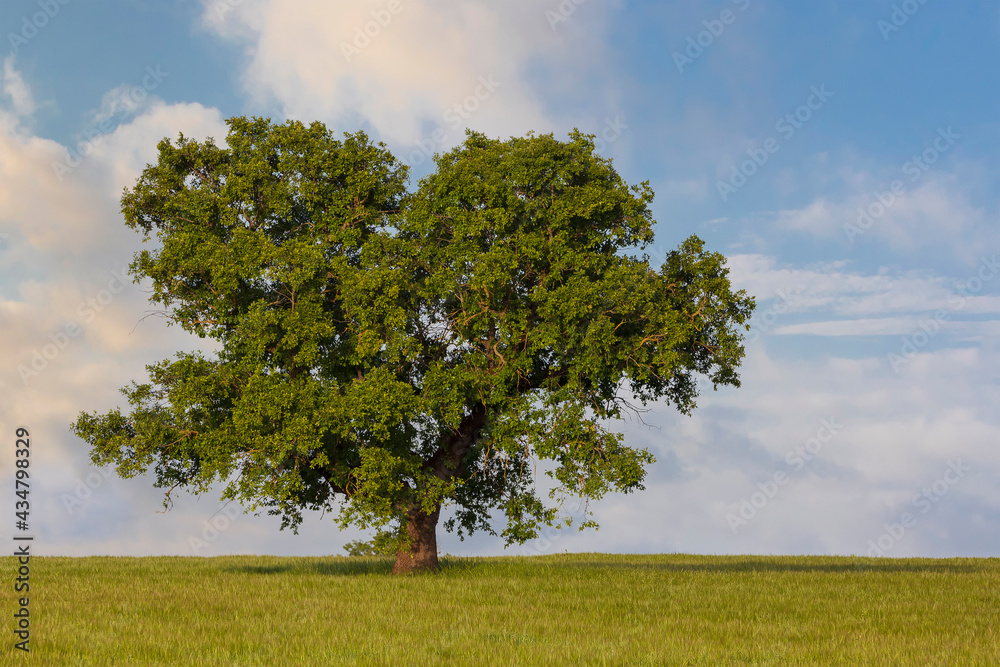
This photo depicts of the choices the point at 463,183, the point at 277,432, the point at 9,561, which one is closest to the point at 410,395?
the point at 277,432

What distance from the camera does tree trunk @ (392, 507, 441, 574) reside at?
104 feet

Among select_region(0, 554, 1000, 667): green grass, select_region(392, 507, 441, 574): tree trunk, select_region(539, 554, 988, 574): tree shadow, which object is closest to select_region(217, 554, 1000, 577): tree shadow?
select_region(539, 554, 988, 574): tree shadow

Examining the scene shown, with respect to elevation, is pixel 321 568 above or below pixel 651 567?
below

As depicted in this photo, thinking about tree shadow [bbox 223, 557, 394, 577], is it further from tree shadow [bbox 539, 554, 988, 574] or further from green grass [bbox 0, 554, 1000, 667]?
tree shadow [bbox 539, 554, 988, 574]

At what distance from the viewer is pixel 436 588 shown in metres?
25.9

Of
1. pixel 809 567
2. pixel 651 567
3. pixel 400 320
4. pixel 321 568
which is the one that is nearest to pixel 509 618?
pixel 400 320

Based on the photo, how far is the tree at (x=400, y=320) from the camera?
27859 millimetres

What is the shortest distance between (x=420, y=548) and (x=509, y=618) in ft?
41.2

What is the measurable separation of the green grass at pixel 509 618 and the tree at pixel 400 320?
336cm

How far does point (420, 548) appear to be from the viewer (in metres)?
32.1

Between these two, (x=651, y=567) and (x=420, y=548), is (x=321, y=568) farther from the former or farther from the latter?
(x=651, y=567)

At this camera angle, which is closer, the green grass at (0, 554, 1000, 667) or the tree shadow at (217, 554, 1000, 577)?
the green grass at (0, 554, 1000, 667)

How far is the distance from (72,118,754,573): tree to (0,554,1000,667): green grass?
336 centimetres

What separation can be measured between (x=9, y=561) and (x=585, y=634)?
1403 inches
